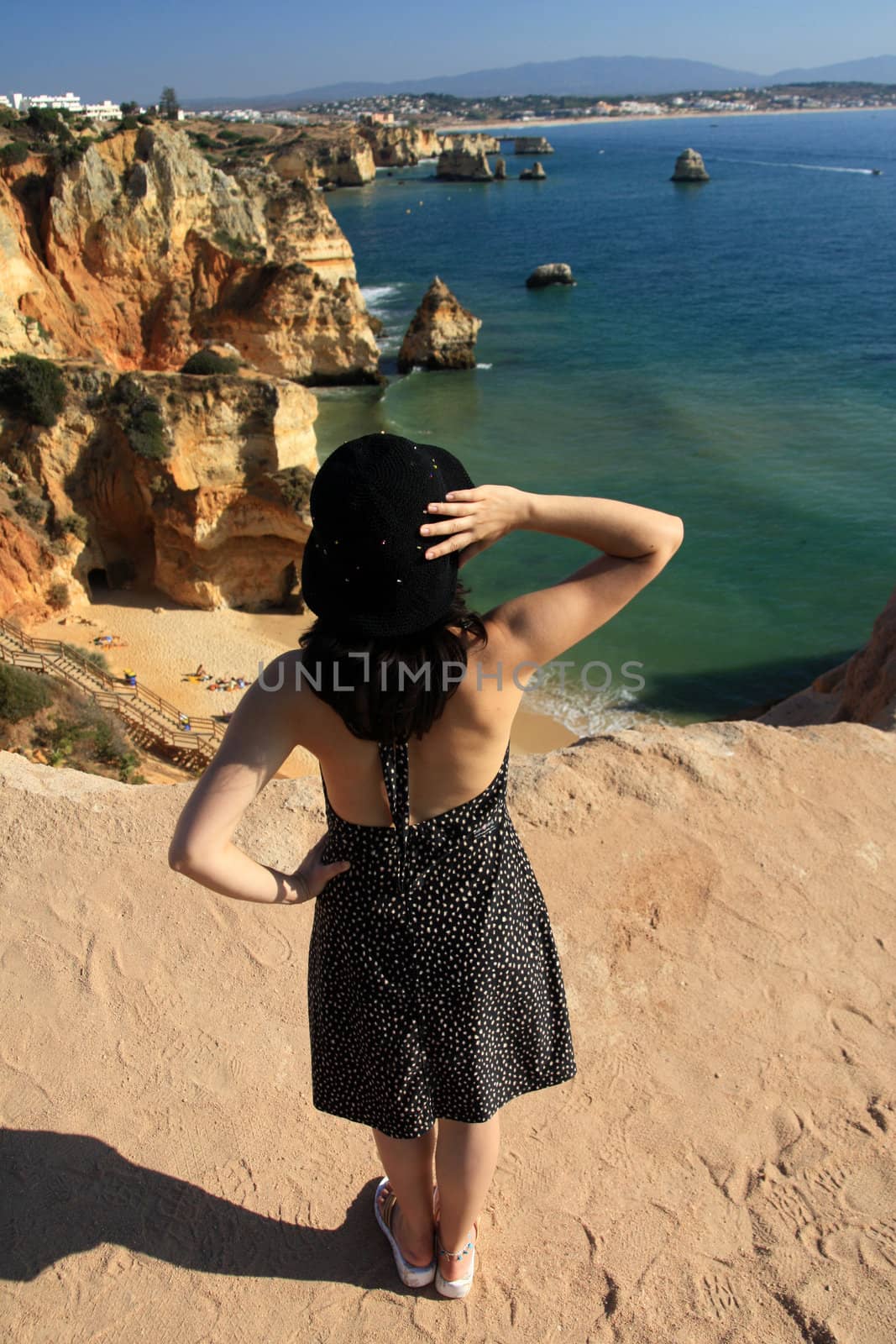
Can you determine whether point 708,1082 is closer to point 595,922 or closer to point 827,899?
point 595,922

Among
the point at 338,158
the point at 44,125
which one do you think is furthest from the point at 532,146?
the point at 44,125

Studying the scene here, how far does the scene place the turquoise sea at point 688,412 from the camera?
20328 millimetres

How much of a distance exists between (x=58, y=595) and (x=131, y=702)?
3934 mm

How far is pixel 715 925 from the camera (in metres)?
4.29

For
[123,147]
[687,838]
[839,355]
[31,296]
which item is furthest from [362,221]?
[687,838]

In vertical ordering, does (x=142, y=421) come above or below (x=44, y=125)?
below

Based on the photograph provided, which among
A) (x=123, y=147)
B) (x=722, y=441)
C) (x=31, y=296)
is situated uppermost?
(x=123, y=147)

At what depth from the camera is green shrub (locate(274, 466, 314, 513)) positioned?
1984 centimetres

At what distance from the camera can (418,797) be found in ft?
7.07

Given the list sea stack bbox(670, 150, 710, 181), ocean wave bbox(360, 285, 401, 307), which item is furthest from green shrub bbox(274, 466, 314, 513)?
sea stack bbox(670, 150, 710, 181)

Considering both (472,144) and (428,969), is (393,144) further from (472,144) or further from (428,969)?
(428,969)

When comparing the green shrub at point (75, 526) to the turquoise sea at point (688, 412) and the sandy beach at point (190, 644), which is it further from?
the turquoise sea at point (688, 412)

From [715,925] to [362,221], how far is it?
87.5 meters

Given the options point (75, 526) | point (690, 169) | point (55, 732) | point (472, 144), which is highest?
point (472, 144)
